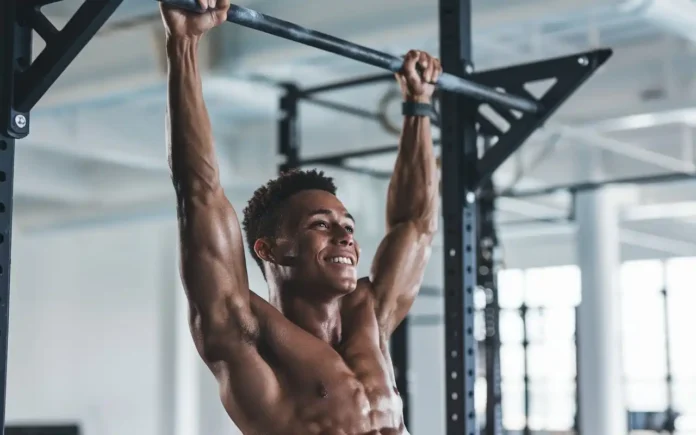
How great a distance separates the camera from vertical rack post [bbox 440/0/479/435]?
3270 millimetres

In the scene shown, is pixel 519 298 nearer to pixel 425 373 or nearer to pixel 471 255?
pixel 425 373

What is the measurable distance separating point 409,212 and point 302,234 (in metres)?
0.54

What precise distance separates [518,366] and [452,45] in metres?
10.7

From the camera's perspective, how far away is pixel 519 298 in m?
14.3

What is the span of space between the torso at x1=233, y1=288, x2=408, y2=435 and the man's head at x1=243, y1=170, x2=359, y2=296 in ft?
0.45

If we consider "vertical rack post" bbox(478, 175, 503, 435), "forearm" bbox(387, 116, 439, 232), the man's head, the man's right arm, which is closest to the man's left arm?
"forearm" bbox(387, 116, 439, 232)

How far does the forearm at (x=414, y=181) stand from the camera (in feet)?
10.4

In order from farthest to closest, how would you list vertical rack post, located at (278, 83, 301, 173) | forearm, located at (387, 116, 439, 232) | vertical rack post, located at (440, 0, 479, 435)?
1. vertical rack post, located at (278, 83, 301, 173)
2. vertical rack post, located at (440, 0, 479, 435)
3. forearm, located at (387, 116, 439, 232)

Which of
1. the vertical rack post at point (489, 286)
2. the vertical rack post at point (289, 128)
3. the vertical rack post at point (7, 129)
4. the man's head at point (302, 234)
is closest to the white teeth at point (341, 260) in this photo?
the man's head at point (302, 234)

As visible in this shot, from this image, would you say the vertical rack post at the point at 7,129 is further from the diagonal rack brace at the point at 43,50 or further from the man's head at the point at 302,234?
the man's head at the point at 302,234

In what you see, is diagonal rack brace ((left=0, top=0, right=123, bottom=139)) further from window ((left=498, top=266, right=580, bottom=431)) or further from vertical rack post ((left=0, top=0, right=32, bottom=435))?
window ((left=498, top=266, right=580, bottom=431))

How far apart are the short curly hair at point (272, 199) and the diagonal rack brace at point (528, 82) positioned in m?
Answer: 0.78

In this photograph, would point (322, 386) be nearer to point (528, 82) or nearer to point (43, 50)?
point (43, 50)

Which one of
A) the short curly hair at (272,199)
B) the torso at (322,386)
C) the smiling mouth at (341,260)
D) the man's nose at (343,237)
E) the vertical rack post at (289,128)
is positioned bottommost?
the torso at (322,386)
